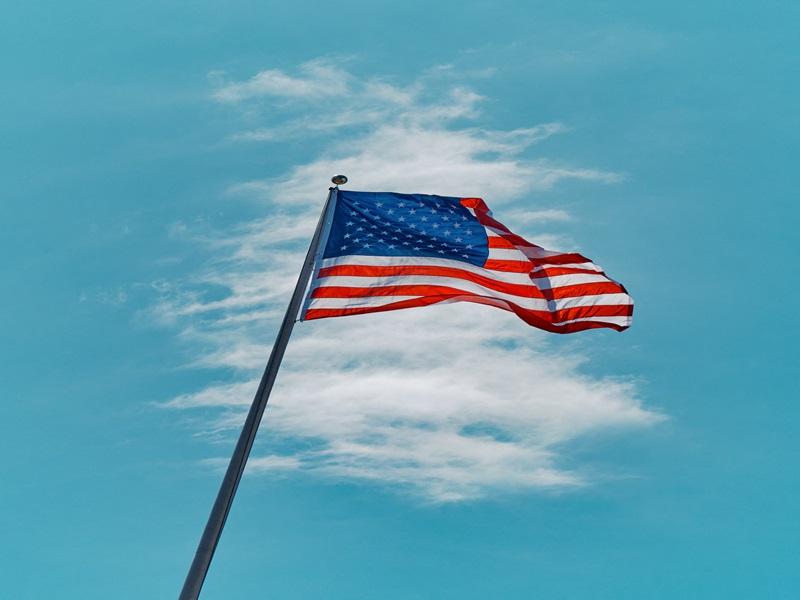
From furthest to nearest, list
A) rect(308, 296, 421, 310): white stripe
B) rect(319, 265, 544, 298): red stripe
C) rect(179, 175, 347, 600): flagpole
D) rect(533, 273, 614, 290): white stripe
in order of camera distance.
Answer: rect(533, 273, 614, 290): white stripe
rect(319, 265, 544, 298): red stripe
rect(308, 296, 421, 310): white stripe
rect(179, 175, 347, 600): flagpole

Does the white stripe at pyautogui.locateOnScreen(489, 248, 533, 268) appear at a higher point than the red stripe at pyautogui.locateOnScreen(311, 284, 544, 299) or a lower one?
higher

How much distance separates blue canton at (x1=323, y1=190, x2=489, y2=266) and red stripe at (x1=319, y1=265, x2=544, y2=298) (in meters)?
0.35

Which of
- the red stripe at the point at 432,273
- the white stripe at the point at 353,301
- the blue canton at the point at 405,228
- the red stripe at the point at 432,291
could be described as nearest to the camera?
the white stripe at the point at 353,301

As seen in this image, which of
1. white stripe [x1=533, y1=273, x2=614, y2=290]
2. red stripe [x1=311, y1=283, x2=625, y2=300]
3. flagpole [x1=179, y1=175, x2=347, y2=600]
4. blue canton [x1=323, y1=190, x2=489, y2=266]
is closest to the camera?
flagpole [x1=179, y1=175, x2=347, y2=600]

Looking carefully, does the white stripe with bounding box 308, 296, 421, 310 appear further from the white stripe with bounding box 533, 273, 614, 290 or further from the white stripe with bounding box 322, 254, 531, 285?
the white stripe with bounding box 533, 273, 614, 290

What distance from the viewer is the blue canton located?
20.5 m

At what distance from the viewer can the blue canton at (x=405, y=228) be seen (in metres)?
20.5

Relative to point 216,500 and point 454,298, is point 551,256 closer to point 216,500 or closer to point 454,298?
point 454,298

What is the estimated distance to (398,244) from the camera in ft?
68.2

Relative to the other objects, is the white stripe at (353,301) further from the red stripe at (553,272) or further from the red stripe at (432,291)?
the red stripe at (553,272)

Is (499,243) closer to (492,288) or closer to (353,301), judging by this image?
(492,288)

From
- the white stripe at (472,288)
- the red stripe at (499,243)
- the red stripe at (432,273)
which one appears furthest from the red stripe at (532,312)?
the red stripe at (499,243)

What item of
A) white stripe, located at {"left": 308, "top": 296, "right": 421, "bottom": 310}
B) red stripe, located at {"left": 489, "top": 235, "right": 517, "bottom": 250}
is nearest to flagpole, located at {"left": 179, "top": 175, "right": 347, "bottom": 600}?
white stripe, located at {"left": 308, "top": 296, "right": 421, "bottom": 310}

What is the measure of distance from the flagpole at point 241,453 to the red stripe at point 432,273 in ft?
4.04
